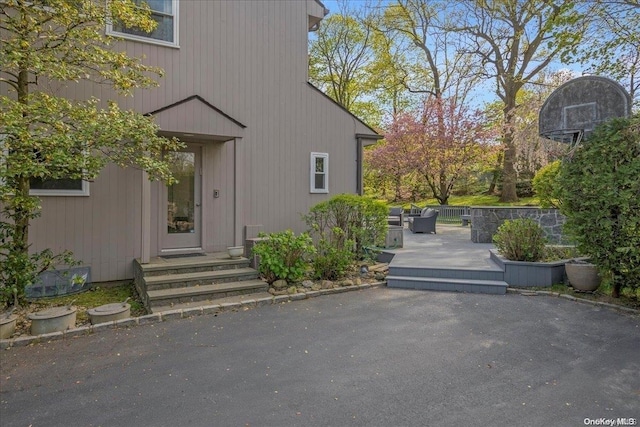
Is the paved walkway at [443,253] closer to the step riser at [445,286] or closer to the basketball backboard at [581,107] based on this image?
the step riser at [445,286]

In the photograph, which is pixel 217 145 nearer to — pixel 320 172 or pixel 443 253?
pixel 320 172

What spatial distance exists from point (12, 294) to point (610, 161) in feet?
28.1

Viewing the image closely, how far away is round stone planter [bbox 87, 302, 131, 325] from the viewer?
15.3ft

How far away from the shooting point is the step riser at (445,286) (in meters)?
6.28

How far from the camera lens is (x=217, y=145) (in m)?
7.72

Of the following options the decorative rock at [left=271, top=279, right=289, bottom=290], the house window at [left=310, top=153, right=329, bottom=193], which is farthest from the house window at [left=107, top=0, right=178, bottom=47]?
the decorative rock at [left=271, top=279, right=289, bottom=290]

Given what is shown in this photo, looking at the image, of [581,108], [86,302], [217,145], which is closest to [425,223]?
[581,108]

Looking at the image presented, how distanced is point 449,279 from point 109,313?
5403mm

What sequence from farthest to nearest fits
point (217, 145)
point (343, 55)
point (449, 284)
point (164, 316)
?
point (343, 55) → point (217, 145) → point (449, 284) → point (164, 316)

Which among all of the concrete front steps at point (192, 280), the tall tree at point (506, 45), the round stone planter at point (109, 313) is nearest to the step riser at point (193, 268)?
the concrete front steps at point (192, 280)

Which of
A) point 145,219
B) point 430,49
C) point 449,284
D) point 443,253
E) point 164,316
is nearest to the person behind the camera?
point 164,316

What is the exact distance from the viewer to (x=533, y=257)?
668 cm

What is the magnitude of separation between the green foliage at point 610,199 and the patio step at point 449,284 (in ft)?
4.66

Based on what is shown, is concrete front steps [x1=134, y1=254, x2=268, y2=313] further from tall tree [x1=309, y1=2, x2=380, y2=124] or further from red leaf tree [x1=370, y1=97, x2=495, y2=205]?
tall tree [x1=309, y1=2, x2=380, y2=124]
